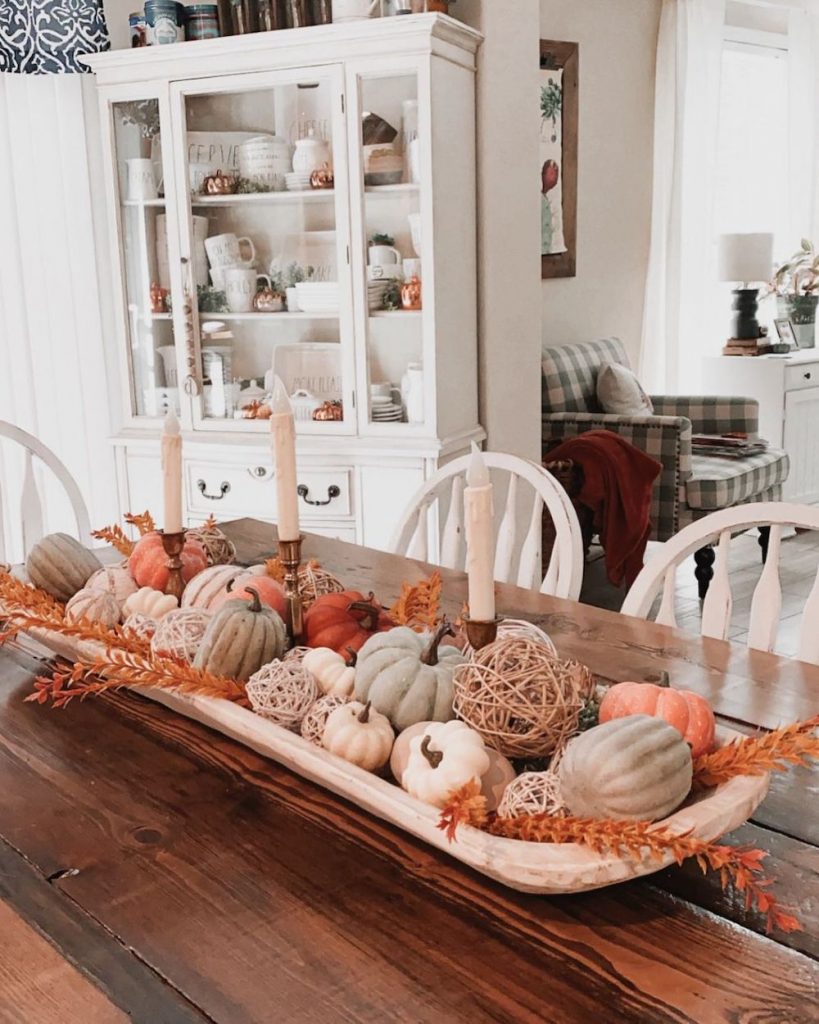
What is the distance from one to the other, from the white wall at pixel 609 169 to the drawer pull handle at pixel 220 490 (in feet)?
6.97

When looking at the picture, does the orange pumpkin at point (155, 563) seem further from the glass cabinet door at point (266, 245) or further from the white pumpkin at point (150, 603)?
the glass cabinet door at point (266, 245)

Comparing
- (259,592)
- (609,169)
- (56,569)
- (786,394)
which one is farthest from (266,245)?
(786,394)

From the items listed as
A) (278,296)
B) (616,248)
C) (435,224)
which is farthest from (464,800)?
(616,248)

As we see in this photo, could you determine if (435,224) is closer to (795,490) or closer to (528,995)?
(528,995)

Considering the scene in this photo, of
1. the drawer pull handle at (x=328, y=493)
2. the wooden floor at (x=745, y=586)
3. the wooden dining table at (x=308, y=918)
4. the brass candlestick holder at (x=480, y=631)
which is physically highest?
the brass candlestick holder at (x=480, y=631)

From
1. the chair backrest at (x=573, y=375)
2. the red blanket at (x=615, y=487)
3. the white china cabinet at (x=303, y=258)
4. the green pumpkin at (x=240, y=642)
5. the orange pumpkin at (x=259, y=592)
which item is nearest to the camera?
the green pumpkin at (x=240, y=642)

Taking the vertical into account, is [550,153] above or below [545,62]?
below

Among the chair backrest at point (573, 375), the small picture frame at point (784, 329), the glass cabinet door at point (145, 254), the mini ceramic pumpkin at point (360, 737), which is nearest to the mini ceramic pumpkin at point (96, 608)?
the mini ceramic pumpkin at point (360, 737)

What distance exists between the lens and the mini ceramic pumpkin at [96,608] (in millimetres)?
1427

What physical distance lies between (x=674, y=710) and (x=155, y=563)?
75 cm

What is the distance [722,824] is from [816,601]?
26.5 inches

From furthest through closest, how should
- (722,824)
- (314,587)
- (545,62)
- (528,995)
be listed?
(545,62)
(314,587)
(722,824)
(528,995)

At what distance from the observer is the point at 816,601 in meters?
1.49

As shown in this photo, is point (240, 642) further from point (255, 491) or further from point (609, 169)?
point (609, 169)
